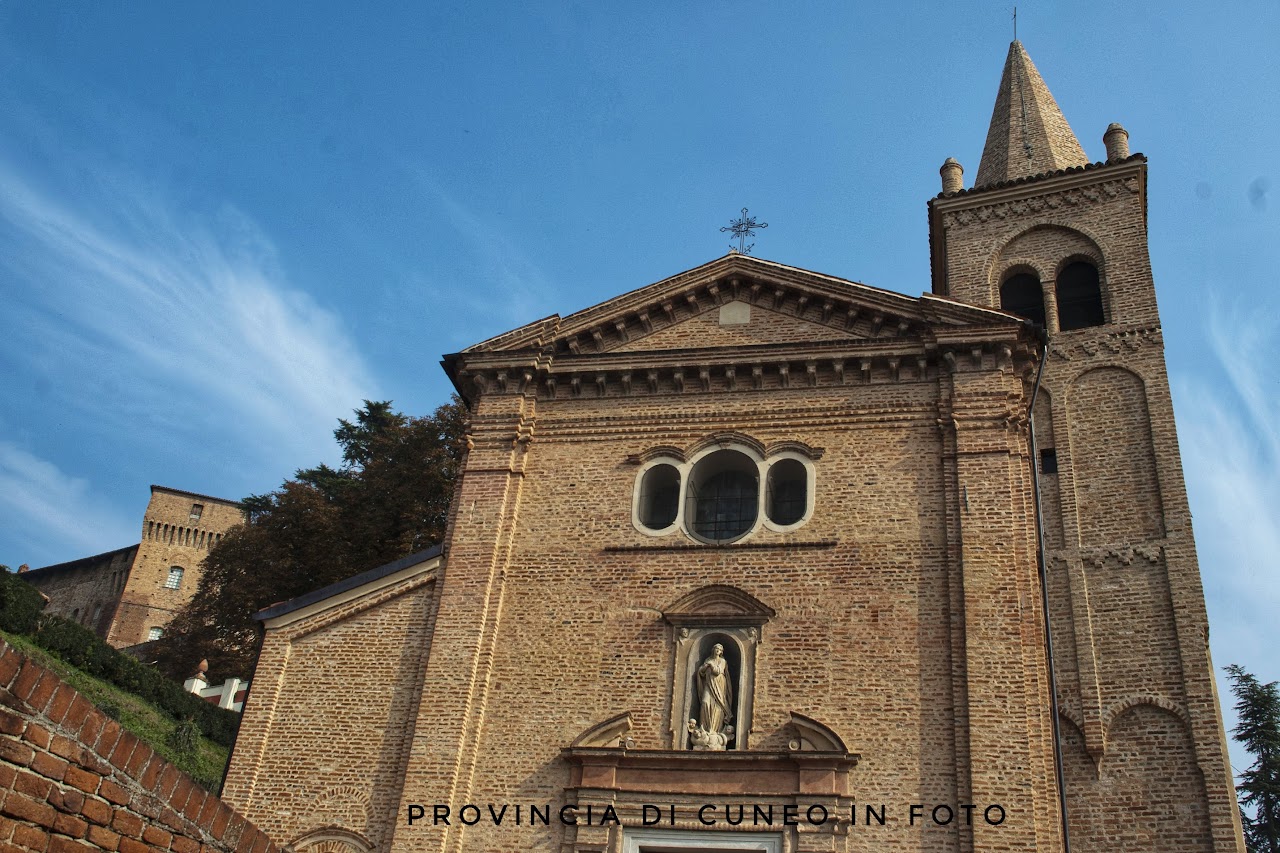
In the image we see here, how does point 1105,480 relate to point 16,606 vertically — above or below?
above

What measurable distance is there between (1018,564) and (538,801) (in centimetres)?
627

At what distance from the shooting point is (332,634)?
14.5 metres

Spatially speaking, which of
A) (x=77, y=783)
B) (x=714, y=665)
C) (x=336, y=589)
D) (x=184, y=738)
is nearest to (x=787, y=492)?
(x=714, y=665)

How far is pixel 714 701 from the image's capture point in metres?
12.9

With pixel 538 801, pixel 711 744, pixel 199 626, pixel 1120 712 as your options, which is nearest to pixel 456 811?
pixel 538 801

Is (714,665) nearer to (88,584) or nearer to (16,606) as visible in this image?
(16,606)

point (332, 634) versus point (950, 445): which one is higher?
point (950, 445)

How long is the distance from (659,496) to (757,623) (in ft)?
8.69

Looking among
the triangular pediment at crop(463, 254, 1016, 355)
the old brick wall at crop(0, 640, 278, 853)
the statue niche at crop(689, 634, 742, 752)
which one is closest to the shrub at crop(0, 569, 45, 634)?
the triangular pediment at crop(463, 254, 1016, 355)

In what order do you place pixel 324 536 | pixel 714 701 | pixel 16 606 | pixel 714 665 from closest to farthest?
pixel 714 701 → pixel 714 665 → pixel 16 606 → pixel 324 536

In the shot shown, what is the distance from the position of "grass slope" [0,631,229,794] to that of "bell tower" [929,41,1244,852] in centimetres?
1672

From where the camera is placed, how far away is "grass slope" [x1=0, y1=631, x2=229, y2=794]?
2292 centimetres

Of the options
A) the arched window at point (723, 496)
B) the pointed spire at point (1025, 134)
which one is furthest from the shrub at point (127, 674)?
the pointed spire at point (1025, 134)

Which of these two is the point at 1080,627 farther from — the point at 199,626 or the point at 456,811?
the point at 199,626
